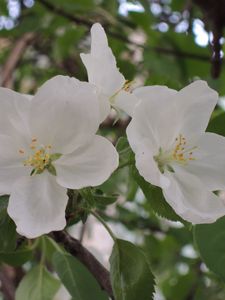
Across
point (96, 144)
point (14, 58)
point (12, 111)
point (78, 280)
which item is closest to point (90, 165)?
point (96, 144)

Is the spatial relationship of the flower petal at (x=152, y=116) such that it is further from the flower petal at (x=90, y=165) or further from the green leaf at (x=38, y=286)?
the green leaf at (x=38, y=286)

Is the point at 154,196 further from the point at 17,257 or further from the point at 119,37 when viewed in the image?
the point at 119,37

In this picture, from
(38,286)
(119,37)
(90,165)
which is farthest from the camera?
(119,37)

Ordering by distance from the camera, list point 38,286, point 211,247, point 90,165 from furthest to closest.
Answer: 1. point 38,286
2. point 211,247
3. point 90,165

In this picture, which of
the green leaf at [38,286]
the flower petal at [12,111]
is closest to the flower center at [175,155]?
the flower petal at [12,111]

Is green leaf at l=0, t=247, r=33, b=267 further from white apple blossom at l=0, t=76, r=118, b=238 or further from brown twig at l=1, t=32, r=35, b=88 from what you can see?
brown twig at l=1, t=32, r=35, b=88

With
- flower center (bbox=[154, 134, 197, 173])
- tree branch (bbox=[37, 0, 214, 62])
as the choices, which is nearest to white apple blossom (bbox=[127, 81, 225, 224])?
flower center (bbox=[154, 134, 197, 173])
